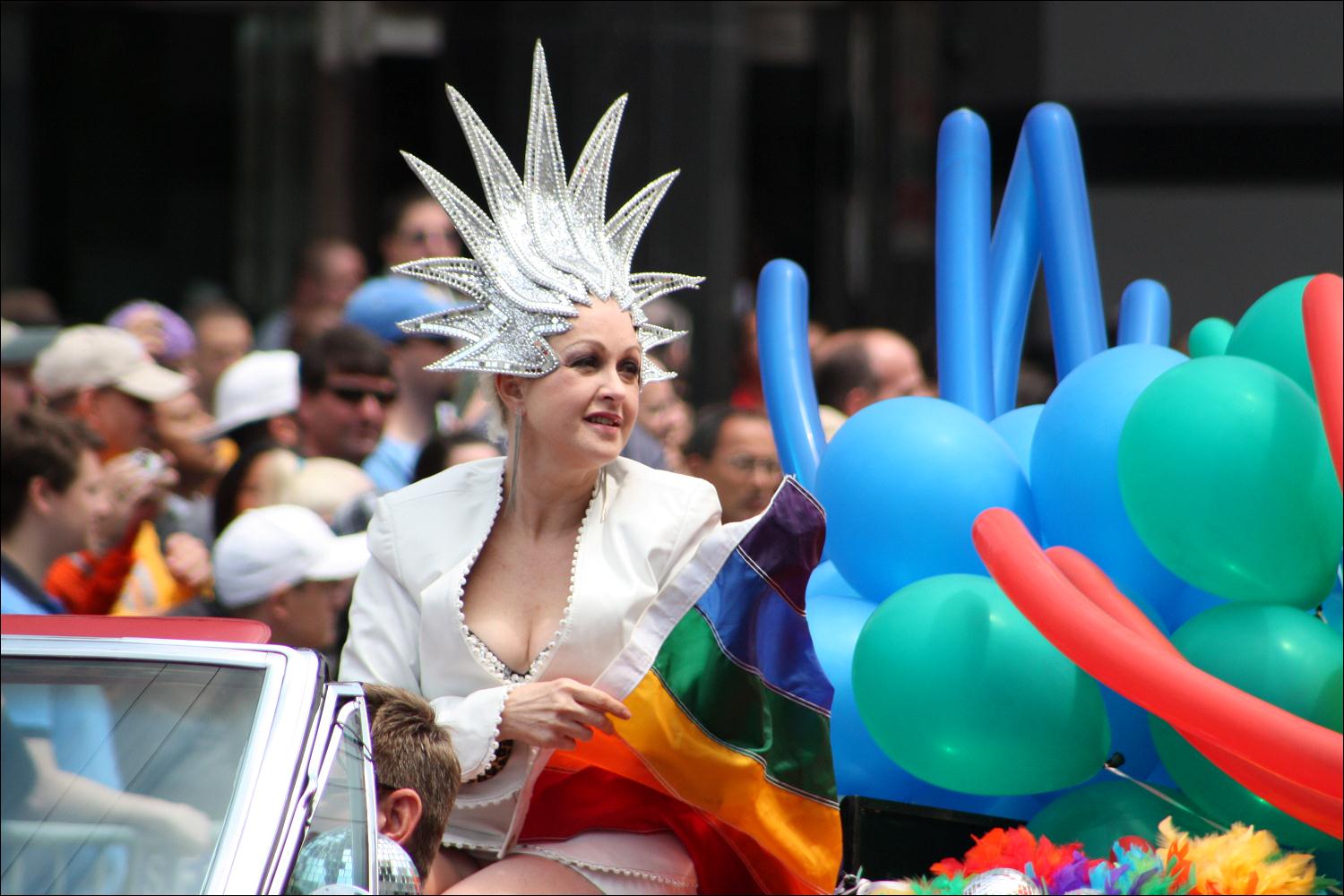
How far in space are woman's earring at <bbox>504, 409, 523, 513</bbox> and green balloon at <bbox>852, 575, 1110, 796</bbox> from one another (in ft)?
2.63

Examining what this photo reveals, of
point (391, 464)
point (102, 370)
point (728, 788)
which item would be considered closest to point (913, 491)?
point (728, 788)

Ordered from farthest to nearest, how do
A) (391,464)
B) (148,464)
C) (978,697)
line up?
1. (391,464)
2. (148,464)
3. (978,697)

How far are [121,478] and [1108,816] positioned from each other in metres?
2.84

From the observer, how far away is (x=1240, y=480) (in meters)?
3.46

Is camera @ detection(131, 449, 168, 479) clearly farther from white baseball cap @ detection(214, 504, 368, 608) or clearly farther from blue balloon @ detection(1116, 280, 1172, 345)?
blue balloon @ detection(1116, 280, 1172, 345)

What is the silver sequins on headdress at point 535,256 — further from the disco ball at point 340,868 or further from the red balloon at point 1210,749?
the disco ball at point 340,868

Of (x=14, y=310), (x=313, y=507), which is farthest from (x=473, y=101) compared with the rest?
(x=313, y=507)

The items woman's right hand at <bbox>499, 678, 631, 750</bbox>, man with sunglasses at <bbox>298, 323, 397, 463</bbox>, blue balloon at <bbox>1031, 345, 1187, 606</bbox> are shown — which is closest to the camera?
woman's right hand at <bbox>499, 678, 631, 750</bbox>

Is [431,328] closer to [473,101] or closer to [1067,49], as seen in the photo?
[473,101]

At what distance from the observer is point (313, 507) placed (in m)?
5.49

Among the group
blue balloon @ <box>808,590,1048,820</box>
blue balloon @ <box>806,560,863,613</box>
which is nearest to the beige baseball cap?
blue balloon @ <box>806,560,863,613</box>

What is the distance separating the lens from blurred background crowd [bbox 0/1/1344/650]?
564 centimetres

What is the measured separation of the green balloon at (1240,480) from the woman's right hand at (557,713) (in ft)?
3.60

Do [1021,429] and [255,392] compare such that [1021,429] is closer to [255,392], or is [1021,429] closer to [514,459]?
[514,459]
